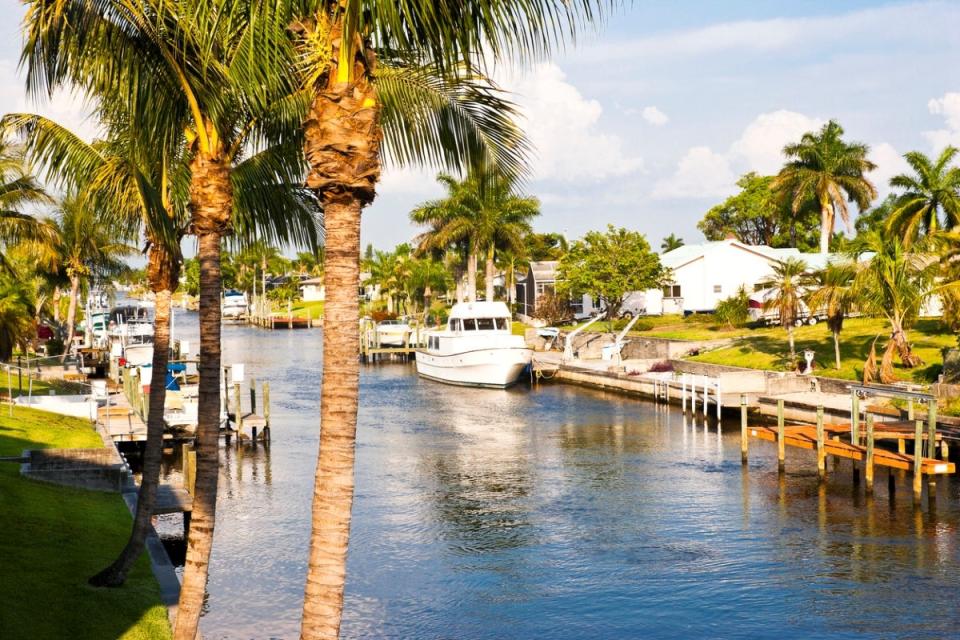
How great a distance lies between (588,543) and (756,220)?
4150 inches

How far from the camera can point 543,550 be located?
2498 centimetres

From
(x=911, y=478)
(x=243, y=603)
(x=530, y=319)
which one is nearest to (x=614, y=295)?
(x=530, y=319)

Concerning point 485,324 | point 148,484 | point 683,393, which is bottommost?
point 683,393

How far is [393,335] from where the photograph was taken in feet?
294

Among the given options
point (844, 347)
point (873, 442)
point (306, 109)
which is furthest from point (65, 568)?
point (844, 347)

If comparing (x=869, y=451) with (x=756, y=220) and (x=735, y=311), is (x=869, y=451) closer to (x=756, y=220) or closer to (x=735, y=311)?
(x=735, y=311)

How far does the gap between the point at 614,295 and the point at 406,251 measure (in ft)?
157

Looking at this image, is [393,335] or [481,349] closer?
[481,349]

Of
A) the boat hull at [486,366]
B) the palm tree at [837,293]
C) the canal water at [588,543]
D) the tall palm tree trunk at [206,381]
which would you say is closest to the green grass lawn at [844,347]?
the palm tree at [837,293]

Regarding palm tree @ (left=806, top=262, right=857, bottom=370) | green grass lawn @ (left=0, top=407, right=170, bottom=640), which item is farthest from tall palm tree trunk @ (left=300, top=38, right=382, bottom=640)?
palm tree @ (left=806, top=262, right=857, bottom=370)

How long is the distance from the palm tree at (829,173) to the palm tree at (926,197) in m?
30.6

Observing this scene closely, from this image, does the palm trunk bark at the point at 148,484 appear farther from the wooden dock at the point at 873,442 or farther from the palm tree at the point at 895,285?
the palm tree at the point at 895,285

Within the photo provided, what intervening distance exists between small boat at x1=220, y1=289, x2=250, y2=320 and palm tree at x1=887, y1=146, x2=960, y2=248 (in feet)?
394

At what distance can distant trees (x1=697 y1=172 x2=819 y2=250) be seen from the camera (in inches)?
4503
